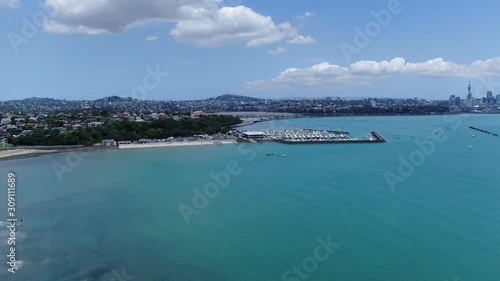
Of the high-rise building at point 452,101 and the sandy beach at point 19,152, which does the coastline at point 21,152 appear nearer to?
the sandy beach at point 19,152

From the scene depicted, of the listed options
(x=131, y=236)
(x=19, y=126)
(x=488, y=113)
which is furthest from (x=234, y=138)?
(x=488, y=113)

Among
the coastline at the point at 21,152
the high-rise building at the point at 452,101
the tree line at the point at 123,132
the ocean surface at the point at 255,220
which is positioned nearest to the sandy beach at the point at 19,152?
the coastline at the point at 21,152

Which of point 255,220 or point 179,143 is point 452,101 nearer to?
point 179,143

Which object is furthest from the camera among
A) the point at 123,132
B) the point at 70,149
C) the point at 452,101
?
the point at 452,101

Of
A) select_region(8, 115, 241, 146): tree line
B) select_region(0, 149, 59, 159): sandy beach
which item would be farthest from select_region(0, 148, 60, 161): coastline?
select_region(8, 115, 241, 146): tree line

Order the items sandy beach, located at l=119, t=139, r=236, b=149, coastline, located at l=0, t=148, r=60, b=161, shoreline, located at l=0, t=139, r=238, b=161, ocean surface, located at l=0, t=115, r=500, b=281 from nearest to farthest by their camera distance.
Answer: ocean surface, located at l=0, t=115, r=500, b=281 → coastline, located at l=0, t=148, r=60, b=161 → shoreline, located at l=0, t=139, r=238, b=161 → sandy beach, located at l=119, t=139, r=236, b=149

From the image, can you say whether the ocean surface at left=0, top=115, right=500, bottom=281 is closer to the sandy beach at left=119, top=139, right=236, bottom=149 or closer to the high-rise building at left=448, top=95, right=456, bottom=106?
the sandy beach at left=119, top=139, right=236, bottom=149

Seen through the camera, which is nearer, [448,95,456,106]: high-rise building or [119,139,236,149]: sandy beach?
[119,139,236,149]: sandy beach

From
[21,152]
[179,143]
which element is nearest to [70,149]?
[21,152]

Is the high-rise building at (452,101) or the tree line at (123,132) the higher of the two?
the high-rise building at (452,101)
